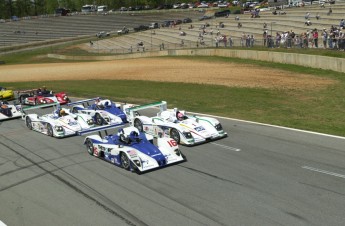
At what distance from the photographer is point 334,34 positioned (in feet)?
130

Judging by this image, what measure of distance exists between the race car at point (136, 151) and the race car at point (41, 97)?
44.9ft

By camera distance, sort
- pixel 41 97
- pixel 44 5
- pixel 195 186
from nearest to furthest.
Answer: pixel 195 186 < pixel 41 97 < pixel 44 5

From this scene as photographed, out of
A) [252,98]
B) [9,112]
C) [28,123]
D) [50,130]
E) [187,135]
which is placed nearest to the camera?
[187,135]

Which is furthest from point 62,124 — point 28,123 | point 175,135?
point 175,135

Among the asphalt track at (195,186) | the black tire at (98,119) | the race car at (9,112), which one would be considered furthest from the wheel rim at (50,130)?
the race car at (9,112)

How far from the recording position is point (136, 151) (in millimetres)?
15297

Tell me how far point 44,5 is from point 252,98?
7336 inches

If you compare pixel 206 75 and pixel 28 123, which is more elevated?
pixel 206 75

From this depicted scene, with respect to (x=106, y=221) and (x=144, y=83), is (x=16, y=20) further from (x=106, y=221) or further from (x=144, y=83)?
(x=106, y=221)

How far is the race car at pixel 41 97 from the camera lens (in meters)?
29.5

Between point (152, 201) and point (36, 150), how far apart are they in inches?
320

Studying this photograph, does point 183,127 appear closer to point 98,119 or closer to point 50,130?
point 98,119

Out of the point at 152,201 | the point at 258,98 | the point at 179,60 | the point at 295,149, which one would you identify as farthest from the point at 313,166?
the point at 179,60

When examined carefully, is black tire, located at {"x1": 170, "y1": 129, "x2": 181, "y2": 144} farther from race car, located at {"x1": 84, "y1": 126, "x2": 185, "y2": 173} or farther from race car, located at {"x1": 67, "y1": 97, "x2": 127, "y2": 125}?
race car, located at {"x1": 67, "y1": 97, "x2": 127, "y2": 125}
